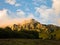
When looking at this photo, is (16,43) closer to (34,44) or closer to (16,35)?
(34,44)

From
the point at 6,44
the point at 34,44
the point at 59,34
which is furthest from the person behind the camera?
the point at 59,34

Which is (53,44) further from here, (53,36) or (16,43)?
(53,36)

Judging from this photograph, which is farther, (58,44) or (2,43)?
(58,44)

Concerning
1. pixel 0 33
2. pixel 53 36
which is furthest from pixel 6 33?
pixel 53 36

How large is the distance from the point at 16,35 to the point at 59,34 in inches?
1123

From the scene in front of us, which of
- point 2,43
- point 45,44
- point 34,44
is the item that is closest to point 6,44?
point 2,43

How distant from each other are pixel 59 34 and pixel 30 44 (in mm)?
36004

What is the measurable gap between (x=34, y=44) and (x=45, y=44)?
4.33 m

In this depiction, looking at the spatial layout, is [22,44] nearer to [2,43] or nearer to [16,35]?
[2,43]

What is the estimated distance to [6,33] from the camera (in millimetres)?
93312

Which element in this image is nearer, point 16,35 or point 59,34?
point 59,34

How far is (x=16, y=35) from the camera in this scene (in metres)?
102

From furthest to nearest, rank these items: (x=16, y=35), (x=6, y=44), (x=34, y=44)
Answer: (x=16, y=35)
(x=34, y=44)
(x=6, y=44)

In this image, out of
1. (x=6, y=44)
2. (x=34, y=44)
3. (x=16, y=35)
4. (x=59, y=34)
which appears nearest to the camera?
(x=6, y=44)
